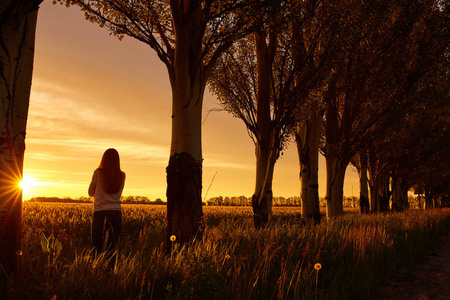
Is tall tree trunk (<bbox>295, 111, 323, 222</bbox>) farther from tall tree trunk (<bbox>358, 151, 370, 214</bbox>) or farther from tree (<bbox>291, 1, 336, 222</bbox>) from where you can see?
tall tree trunk (<bbox>358, 151, 370, 214</bbox>)

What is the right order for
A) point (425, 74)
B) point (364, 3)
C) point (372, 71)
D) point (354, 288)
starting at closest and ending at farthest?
point (354, 288)
point (364, 3)
point (372, 71)
point (425, 74)

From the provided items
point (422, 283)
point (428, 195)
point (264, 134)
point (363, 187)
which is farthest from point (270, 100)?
point (428, 195)

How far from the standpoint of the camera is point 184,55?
8062 millimetres

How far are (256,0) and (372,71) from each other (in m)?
11.1

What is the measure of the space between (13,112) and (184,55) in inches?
168

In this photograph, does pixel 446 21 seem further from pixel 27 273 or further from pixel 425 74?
pixel 27 273

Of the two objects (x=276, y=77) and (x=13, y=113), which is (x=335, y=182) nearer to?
(x=276, y=77)

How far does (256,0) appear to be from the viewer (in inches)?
330

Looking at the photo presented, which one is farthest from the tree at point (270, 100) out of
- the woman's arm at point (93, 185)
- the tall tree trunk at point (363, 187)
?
the tall tree trunk at point (363, 187)

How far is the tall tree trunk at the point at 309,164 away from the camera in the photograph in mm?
14547

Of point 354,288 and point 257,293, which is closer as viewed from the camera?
point 257,293

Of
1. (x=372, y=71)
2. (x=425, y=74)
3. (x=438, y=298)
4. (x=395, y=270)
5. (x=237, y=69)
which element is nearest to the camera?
(x=438, y=298)

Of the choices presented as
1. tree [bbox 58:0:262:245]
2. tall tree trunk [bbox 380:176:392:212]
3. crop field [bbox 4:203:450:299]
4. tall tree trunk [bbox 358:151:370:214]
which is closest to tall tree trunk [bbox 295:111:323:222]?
crop field [bbox 4:203:450:299]

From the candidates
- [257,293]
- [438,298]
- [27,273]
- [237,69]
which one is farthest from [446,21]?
[27,273]
